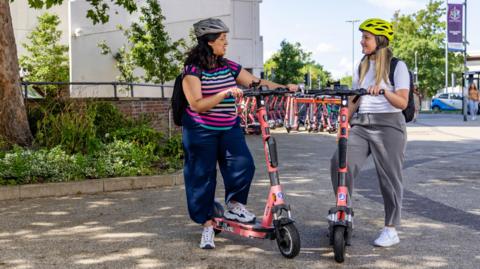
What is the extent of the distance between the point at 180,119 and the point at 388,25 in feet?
5.60

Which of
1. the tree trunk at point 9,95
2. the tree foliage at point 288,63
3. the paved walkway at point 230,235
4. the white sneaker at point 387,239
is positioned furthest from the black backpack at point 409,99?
the tree foliage at point 288,63

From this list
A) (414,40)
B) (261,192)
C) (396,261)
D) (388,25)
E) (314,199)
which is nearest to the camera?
(396,261)

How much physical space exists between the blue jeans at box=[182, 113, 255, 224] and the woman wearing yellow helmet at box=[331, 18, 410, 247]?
2.24 feet

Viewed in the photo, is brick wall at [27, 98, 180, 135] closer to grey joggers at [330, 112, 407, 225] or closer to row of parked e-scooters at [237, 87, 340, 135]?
row of parked e-scooters at [237, 87, 340, 135]

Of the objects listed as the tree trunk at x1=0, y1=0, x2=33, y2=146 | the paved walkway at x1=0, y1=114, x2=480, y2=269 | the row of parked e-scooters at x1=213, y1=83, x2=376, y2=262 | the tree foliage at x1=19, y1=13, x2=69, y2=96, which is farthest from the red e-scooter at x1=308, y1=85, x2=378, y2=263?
the tree foliage at x1=19, y1=13, x2=69, y2=96

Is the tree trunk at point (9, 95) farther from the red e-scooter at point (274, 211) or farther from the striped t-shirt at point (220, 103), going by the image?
the red e-scooter at point (274, 211)

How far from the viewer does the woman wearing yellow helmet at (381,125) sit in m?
4.81

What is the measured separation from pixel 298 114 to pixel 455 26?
557 inches

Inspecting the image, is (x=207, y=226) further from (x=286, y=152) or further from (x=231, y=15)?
(x=231, y=15)

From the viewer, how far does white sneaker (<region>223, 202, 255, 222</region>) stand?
4902 mm

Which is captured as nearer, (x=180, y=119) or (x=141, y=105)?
(x=180, y=119)

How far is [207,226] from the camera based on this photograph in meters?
4.96

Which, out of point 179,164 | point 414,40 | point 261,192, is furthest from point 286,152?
point 414,40

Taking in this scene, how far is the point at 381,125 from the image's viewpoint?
4.91 m
